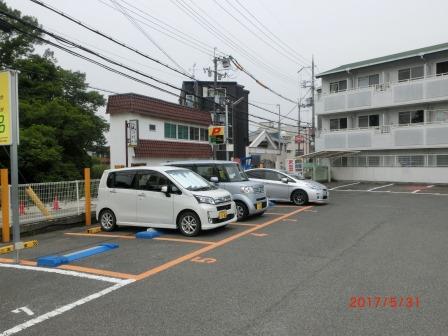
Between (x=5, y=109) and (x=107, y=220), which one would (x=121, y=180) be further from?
(x=5, y=109)

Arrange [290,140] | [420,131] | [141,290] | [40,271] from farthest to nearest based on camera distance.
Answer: [290,140] < [420,131] < [40,271] < [141,290]

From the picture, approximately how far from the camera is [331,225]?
10742mm

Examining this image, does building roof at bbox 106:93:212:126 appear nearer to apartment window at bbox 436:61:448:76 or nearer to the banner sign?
the banner sign

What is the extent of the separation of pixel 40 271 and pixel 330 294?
15.1ft

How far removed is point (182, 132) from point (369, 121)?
542 inches

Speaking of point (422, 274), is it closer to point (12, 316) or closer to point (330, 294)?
point (330, 294)

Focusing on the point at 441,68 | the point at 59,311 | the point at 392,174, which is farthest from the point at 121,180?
the point at 441,68

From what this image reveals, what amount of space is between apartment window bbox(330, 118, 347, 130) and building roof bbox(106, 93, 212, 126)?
11.3m

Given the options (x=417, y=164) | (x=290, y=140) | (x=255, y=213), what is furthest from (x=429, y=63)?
(x=290, y=140)

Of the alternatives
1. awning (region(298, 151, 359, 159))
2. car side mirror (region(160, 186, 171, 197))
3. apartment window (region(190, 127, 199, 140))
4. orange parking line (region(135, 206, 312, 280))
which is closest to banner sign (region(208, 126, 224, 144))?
orange parking line (region(135, 206, 312, 280))

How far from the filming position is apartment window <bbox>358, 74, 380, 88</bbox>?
29506 mm

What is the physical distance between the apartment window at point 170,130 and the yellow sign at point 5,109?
61.8ft

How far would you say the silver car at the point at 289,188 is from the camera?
15.6 m

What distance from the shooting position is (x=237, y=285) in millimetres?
5543
